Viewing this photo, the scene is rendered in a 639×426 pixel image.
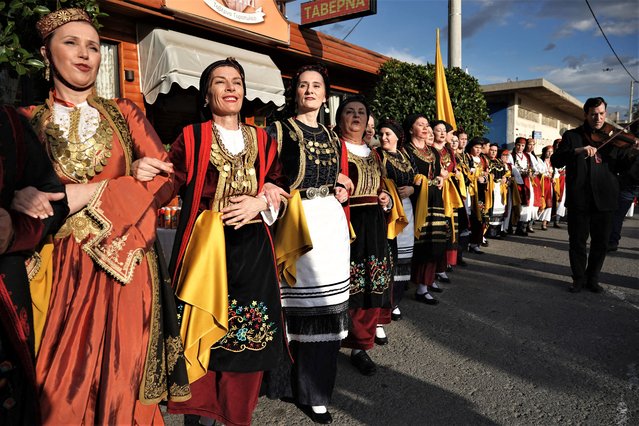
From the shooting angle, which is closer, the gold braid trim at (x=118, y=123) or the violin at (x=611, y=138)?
the gold braid trim at (x=118, y=123)

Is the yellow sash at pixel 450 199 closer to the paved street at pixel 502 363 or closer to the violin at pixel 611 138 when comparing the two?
the paved street at pixel 502 363

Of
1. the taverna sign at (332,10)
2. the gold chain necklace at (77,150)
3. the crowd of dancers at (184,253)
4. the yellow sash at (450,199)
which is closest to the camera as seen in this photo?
the crowd of dancers at (184,253)

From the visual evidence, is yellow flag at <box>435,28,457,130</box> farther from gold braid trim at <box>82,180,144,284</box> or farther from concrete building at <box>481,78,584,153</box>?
concrete building at <box>481,78,584,153</box>

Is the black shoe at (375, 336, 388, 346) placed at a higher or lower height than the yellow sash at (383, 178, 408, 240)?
lower

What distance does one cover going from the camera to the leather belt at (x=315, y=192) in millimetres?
2639

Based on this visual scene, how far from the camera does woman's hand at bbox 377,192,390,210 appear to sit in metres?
3.31

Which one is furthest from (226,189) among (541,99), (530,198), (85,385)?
(541,99)

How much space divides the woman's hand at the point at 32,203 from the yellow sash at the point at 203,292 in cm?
76

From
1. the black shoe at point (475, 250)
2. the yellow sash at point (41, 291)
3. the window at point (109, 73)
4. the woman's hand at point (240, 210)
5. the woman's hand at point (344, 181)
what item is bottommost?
the black shoe at point (475, 250)

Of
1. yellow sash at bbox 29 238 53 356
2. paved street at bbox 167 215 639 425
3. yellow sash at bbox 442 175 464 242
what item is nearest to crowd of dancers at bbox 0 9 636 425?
yellow sash at bbox 29 238 53 356

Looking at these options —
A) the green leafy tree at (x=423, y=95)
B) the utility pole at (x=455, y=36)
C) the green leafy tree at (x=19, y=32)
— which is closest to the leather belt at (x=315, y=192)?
the green leafy tree at (x=19, y=32)

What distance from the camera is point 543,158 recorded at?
1055 cm

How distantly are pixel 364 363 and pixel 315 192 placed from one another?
1.34 meters

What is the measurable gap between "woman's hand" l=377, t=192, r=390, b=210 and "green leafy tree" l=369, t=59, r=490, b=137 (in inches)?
214
